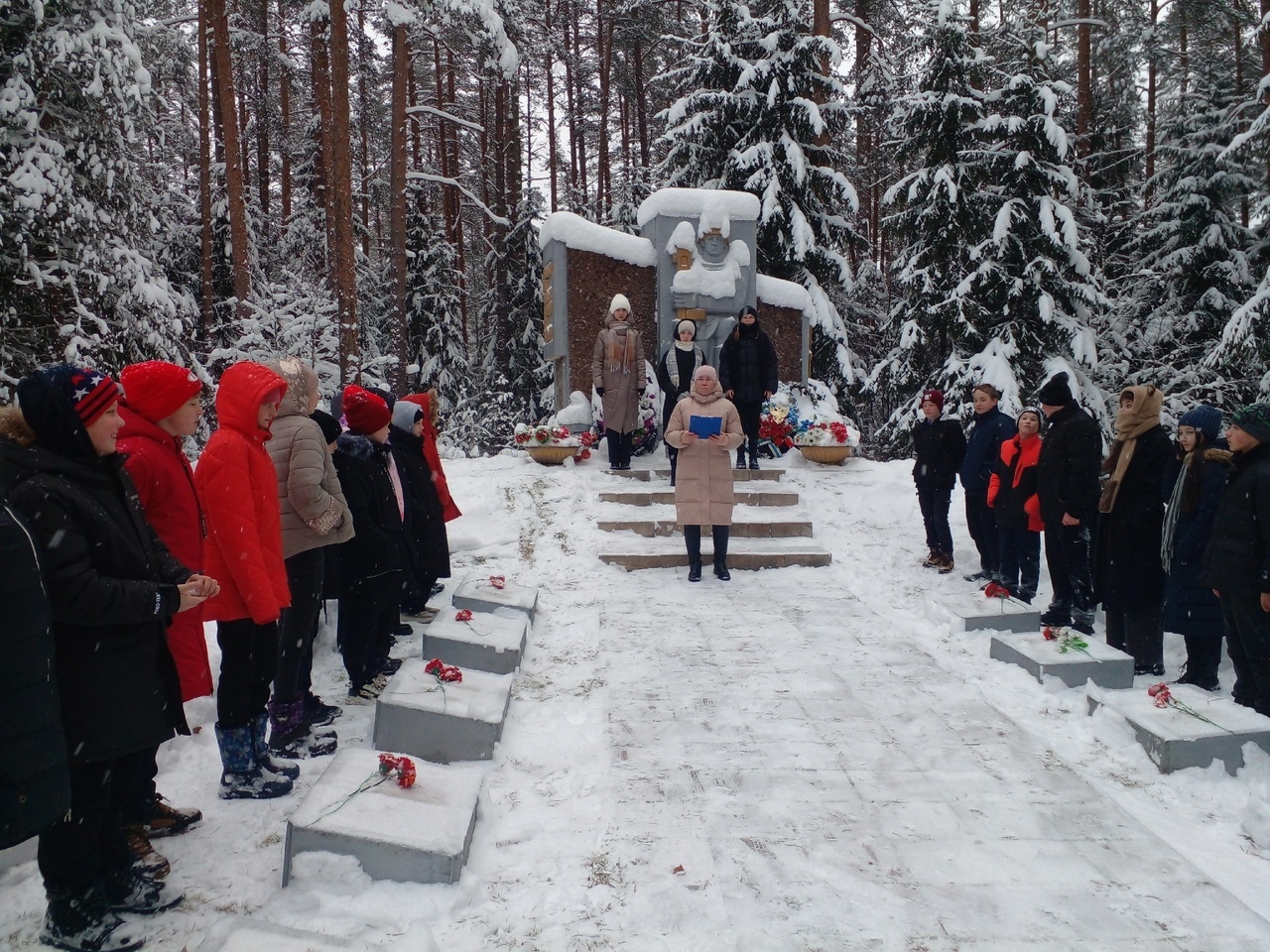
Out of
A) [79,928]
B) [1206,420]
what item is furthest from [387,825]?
[1206,420]

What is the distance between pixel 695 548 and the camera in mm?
6715

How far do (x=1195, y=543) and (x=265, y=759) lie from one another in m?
4.64

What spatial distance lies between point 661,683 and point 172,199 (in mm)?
15086

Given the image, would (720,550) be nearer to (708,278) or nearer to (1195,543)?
(1195,543)

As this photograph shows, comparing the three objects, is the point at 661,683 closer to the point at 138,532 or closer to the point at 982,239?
the point at 138,532

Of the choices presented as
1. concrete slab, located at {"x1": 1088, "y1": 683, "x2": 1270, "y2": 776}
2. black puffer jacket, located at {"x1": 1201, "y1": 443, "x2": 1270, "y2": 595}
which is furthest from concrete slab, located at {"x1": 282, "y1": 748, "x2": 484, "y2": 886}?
black puffer jacket, located at {"x1": 1201, "y1": 443, "x2": 1270, "y2": 595}

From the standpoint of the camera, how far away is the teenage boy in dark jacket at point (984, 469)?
647 cm

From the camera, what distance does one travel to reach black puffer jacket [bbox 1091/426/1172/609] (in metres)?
4.89

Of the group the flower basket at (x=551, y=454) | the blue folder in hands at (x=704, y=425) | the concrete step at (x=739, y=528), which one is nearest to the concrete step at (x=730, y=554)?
the concrete step at (x=739, y=528)

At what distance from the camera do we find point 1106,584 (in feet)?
16.5

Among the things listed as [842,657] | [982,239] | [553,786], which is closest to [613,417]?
[842,657]

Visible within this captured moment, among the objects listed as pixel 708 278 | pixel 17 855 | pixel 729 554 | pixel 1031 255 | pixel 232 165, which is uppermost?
pixel 232 165

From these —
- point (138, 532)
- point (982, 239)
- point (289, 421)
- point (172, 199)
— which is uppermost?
point (172, 199)

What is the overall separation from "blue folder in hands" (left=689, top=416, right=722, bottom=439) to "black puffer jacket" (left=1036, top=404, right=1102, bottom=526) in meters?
2.24
